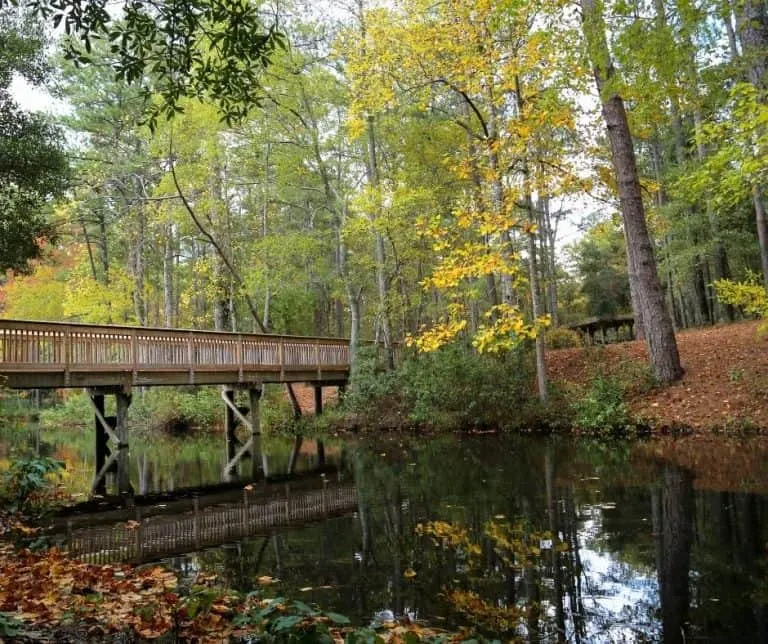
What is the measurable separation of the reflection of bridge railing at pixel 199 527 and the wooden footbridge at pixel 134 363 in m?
3.36

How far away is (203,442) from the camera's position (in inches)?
735

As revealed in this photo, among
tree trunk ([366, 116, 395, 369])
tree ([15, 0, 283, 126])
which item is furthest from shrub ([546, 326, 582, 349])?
tree ([15, 0, 283, 126])

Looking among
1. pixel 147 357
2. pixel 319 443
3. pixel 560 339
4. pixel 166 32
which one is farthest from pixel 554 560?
pixel 560 339

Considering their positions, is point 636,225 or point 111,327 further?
point 111,327

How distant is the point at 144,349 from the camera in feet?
46.0

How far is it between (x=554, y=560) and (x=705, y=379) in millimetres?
9217

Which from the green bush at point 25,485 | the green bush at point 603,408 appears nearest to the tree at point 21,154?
the green bush at point 25,485

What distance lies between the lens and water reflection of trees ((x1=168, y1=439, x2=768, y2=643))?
12.0 ft

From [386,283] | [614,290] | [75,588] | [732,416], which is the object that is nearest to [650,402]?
[732,416]

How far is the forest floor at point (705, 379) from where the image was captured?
1110 cm

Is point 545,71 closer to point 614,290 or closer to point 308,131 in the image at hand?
point 308,131

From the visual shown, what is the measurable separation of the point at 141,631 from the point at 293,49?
18.7 m

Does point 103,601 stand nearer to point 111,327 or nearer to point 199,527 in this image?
point 199,527

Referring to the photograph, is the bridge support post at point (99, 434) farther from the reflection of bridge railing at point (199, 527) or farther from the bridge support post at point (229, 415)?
the reflection of bridge railing at point (199, 527)
